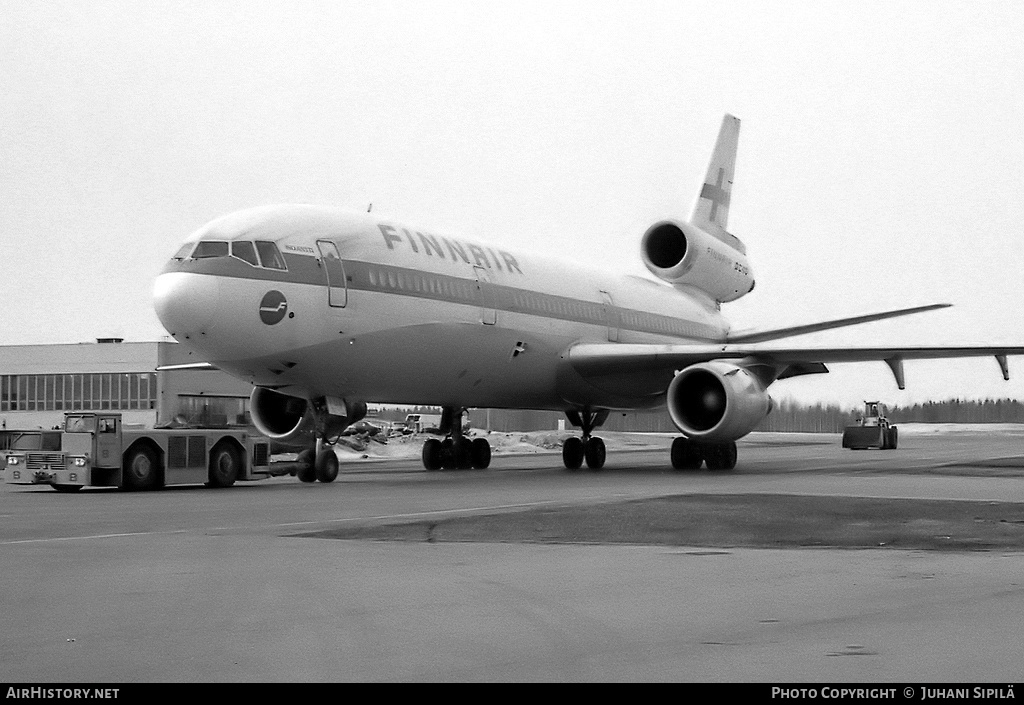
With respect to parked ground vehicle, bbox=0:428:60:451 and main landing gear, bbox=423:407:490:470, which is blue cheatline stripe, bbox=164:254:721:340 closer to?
main landing gear, bbox=423:407:490:470

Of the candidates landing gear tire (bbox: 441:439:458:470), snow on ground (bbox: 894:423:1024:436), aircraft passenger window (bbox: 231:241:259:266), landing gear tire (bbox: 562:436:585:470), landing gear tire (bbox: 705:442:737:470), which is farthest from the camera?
snow on ground (bbox: 894:423:1024:436)

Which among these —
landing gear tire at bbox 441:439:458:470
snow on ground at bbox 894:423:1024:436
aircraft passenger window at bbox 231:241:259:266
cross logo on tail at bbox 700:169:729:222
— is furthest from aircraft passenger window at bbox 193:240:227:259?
snow on ground at bbox 894:423:1024:436

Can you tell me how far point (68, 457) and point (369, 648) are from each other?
16.2m

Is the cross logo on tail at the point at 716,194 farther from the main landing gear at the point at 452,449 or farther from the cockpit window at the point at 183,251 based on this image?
the cockpit window at the point at 183,251

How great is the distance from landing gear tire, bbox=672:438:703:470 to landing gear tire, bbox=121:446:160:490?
11195 mm

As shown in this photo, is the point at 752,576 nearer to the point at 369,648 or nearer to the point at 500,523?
the point at 369,648

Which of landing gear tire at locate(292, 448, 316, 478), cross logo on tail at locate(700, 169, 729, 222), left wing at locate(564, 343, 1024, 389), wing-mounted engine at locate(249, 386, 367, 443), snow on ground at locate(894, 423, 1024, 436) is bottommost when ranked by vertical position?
landing gear tire at locate(292, 448, 316, 478)

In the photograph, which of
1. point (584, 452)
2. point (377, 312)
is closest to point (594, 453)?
point (584, 452)

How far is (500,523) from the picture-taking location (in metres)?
12.7

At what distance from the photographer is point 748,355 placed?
25.9 meters

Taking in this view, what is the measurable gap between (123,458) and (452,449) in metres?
9.06

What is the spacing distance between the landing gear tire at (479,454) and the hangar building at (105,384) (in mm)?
32129

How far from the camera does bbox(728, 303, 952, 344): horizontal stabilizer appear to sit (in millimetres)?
29625

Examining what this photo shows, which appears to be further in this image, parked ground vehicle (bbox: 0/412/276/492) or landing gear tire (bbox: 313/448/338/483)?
landing gear tire (bbox: 313/448/338/483)
